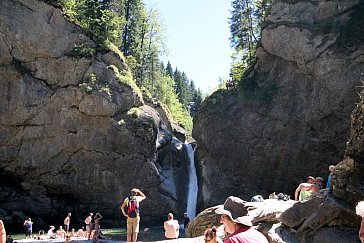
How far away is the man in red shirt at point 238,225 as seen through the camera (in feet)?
11.6

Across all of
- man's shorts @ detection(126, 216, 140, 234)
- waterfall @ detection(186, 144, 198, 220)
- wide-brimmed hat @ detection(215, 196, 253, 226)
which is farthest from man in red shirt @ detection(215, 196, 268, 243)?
waterfall @ detection(186, 144, 198, 220)

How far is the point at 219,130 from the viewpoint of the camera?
29438mm

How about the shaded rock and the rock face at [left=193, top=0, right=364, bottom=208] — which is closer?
the shaded rock

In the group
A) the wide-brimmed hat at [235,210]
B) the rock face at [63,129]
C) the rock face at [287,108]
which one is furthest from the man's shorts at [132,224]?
the rock face at [63,129]

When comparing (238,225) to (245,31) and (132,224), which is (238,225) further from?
(245,31)

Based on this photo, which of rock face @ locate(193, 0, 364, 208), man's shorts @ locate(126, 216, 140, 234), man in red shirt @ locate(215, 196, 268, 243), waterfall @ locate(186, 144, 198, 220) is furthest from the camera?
waterfall @ locate(186, 144, 198, 220)

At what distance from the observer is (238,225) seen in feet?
12.5

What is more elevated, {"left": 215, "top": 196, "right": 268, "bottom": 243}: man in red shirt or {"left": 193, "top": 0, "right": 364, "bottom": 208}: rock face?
{"left": 193, "top": 0, "right": 364, "bottom": 208}: rock face

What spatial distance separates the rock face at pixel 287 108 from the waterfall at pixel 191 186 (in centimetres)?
189

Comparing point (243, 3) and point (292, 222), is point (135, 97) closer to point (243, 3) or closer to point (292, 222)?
point (243, 3)

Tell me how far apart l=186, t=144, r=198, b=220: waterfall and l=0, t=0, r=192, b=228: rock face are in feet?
5.15

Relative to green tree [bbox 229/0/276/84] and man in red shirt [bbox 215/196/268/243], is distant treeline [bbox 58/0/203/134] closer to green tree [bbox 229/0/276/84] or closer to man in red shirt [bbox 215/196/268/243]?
green tree [bbox 229/0/276/84]

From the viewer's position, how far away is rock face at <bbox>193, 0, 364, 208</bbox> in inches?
948

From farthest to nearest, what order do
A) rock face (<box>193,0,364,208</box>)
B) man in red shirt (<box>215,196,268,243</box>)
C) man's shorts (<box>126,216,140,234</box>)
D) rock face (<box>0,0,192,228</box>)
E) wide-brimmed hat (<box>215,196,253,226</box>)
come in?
rock face (<box>0,0,192,228</box>) → rock face (<box>193,0,364,208</box>) → man's shorts (<box>126,216,140,234</box>) → wide-brimmed hat (<box>215,196,253,226</box>) → man in red shirt (<box>215,196,268,243</box>)
